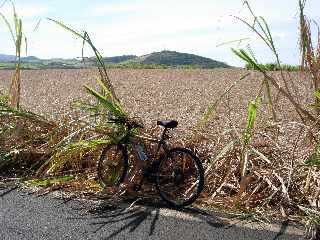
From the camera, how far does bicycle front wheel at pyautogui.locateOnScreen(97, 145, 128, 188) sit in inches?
182

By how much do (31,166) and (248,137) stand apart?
2341 mm

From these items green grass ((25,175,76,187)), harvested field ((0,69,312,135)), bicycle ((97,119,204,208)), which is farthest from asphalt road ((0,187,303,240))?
harvested field ((0,69,312,135))

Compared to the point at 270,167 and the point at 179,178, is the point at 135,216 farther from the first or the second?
the point at 270,167

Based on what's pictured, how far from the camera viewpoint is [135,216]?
4035 millimetres

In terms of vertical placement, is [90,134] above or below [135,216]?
above

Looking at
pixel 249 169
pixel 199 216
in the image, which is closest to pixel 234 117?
pixel 249 169

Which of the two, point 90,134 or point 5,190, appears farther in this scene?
point 90,134

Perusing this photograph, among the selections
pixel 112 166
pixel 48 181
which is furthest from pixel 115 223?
pixel 48 181

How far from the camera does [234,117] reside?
380 inches

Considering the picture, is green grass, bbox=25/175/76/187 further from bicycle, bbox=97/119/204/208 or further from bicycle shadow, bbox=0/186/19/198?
bicycle, bbox=97/119/204/208

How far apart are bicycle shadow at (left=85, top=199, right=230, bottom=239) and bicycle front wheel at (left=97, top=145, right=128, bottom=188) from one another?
1.32ft

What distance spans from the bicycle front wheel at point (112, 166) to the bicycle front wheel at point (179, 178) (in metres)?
0.38

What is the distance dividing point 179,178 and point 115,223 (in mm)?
861

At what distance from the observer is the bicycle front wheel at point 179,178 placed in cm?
420
